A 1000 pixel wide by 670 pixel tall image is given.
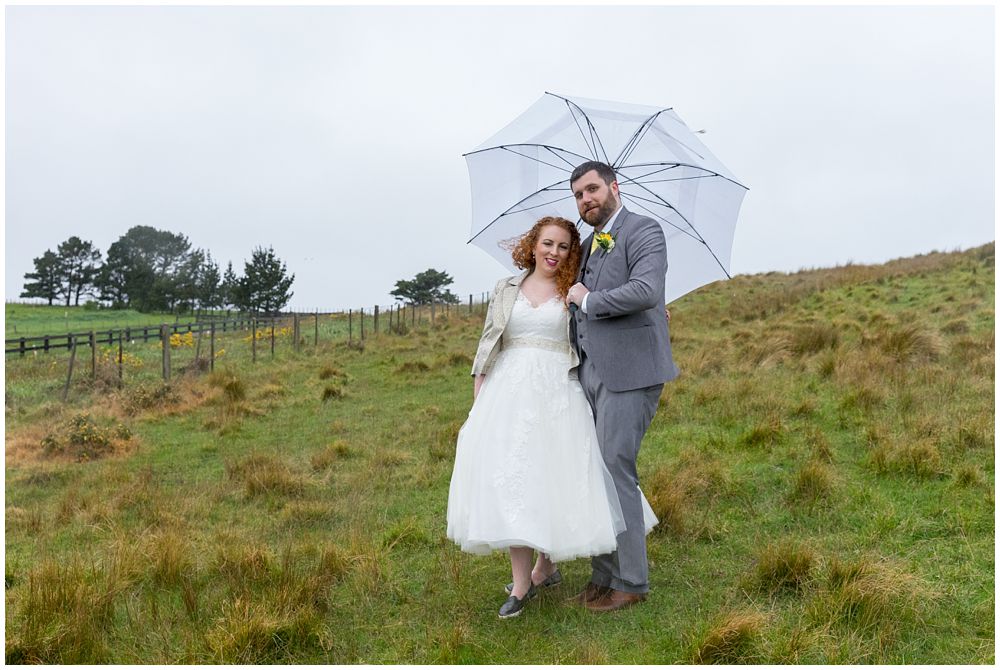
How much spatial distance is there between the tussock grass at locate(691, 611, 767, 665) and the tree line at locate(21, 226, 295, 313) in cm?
5907

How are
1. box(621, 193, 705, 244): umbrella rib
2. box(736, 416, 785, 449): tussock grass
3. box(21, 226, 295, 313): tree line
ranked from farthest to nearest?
box(21, 226, 295, 313): tree line, box(736, 416, 785, 449): tussock grass, box(621, 193, 705, 244): umbrella rib

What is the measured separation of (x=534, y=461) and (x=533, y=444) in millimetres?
83

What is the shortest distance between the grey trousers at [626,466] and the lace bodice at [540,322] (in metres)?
0.29

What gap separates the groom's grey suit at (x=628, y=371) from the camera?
11.6ft

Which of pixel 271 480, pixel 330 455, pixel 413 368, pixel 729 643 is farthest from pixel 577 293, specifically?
pixel 413 368

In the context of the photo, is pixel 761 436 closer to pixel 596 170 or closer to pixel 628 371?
pixel 628 371

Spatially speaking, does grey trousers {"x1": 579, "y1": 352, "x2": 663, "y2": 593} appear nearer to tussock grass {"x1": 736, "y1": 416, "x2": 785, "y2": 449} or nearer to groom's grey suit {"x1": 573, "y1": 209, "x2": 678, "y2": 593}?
groom's grey suit {"x1": 573, "y1": 209, "x2": 678, "y2": 593}

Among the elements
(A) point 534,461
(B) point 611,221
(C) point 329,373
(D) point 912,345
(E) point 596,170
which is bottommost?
(A) point 534,461

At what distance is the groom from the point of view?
11.6 ft

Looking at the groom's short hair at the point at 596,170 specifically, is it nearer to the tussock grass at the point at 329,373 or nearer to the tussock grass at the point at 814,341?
the tussock grass at the point at 814,341

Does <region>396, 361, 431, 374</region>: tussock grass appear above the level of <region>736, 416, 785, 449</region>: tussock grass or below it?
above

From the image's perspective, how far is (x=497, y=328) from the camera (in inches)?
147

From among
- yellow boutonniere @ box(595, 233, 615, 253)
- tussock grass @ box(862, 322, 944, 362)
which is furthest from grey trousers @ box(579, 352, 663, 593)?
tussock grass @ box(862, 322, 944, 362)

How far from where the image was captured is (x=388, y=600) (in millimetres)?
3779
